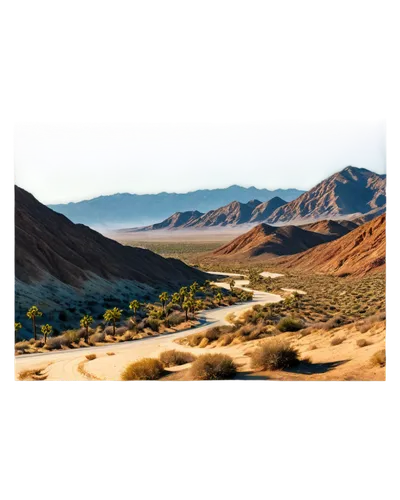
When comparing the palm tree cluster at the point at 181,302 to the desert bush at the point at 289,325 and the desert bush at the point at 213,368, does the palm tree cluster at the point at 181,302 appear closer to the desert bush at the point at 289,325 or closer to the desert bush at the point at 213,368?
the desert bush at the point at 289,325

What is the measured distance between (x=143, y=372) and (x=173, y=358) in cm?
56

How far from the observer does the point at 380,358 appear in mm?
6367

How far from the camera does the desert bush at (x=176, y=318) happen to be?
714 centimetres

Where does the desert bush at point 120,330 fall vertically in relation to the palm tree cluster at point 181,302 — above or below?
below

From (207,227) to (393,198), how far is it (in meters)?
3.10

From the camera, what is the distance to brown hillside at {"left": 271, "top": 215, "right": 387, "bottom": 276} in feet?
21.1

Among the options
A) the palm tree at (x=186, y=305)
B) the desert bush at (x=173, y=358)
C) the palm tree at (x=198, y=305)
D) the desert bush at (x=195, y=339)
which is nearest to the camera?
the desert bush at (x=173, y=358)

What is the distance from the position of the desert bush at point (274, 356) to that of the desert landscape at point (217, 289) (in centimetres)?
2

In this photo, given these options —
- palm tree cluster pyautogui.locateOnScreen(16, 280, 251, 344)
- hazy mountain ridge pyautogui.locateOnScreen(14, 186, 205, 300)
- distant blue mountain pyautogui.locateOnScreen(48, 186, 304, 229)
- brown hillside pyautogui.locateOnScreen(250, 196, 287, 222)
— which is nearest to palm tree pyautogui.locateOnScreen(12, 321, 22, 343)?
palm tree cluster pyautogui.locateOnScreen(16, 280, 251, 344)

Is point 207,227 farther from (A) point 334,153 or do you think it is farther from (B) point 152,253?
(A) point 334,153

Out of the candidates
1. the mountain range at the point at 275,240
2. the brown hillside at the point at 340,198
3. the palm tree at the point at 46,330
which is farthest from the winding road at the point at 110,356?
the brown hillside at the point at 340,198

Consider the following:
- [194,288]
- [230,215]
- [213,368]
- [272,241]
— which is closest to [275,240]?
[272,241]

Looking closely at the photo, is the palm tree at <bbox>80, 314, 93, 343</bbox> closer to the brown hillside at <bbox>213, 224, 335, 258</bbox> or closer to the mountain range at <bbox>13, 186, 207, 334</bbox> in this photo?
the mountain range at <bbox>13, 186, 207, 334</bbox>
